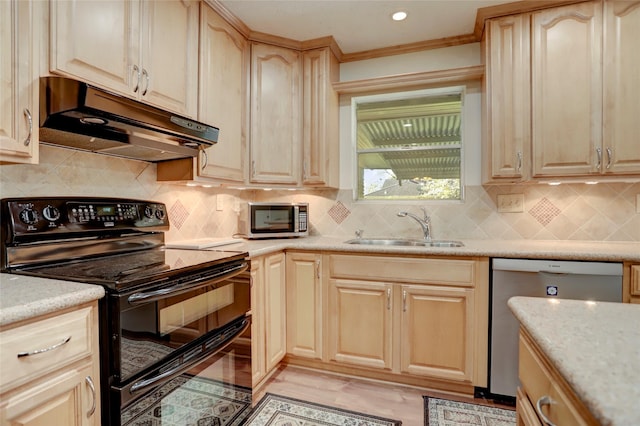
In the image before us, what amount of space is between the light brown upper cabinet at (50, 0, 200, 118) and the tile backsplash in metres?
0.42

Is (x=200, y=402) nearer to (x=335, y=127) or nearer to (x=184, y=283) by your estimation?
(x=184, y=283)

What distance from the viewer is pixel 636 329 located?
717 millimetres

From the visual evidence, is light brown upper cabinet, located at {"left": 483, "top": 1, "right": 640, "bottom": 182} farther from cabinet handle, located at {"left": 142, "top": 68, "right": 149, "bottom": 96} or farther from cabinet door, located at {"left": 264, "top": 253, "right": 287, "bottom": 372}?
cabinet handle, located at {"left": 142, "top": 68, "right": 149, "bottom": 96}

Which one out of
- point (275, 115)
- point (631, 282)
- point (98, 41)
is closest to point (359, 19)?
point (275, 115)

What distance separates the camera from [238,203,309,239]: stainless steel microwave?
2.42 meters

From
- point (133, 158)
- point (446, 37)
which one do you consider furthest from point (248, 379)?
point (446, 37)

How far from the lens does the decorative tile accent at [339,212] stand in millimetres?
2803

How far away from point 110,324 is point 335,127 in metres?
2.12

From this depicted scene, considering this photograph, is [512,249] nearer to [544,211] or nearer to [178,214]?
[544,211]

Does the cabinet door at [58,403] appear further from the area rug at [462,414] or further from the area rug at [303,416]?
the area rug at [462,414]

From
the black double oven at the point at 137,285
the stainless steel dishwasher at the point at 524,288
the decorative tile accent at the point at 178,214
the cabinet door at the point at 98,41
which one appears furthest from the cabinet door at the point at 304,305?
the cabinet door at the point at 98,41

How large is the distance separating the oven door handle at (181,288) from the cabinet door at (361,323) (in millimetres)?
760

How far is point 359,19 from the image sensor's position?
2.27m

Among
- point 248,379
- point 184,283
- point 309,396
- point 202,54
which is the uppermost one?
point 202,54
